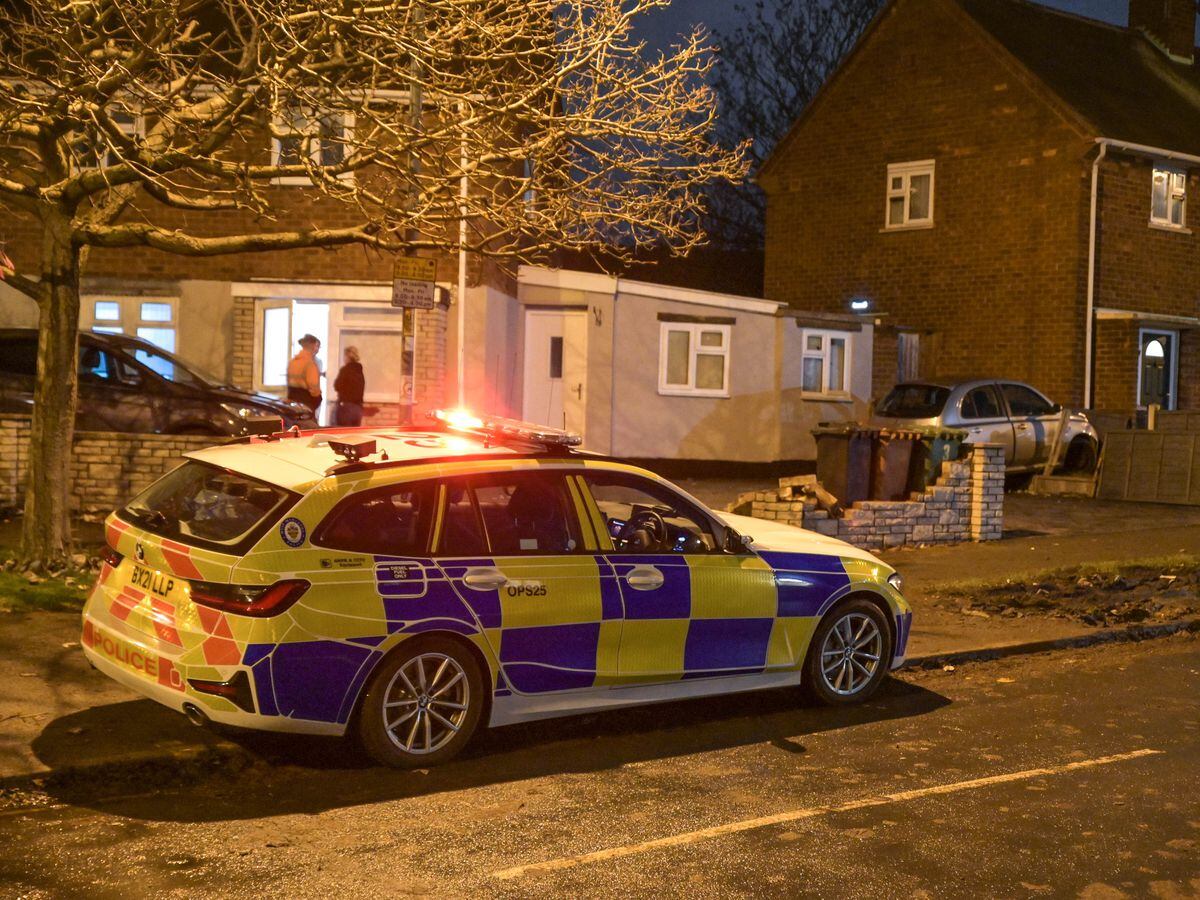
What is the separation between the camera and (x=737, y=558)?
7660 millimetres

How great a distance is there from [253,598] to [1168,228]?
81.3ft

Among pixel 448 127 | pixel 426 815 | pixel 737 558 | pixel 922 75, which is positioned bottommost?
pixel 426 815

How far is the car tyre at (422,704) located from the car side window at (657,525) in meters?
1.11

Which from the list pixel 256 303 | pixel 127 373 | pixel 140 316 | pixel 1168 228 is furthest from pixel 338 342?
pixel 1168 228

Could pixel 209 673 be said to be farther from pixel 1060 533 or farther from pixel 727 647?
pixel 1060 533

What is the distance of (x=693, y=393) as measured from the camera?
22.8m

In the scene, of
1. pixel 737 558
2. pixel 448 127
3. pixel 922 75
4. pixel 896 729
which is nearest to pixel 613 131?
pixel 448 127

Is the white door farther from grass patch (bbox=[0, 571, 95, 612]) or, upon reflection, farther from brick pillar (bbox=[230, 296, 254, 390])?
grass patch (bbox=[0, 571, 95, 612])

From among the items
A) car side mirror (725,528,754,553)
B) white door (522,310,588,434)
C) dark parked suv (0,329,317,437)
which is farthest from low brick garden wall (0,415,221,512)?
white door (522,310,588,434)

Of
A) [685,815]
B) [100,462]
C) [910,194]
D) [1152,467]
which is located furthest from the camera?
[910,194]

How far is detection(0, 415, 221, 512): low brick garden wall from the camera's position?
1379 centimetres

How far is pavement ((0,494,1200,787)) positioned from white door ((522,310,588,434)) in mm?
5071

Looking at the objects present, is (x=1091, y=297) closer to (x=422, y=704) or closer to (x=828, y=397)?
(x=828, y=397)

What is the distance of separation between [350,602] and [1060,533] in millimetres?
11568
